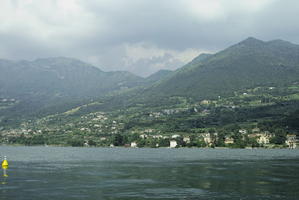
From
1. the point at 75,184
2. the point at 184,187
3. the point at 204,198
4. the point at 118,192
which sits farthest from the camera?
the point at 75,184

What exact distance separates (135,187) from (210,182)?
1113cm

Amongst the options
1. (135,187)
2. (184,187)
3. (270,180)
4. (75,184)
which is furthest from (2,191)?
(270,180)

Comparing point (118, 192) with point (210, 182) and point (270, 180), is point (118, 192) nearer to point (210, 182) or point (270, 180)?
point (210, 182)

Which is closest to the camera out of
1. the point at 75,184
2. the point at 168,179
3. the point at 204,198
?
the point at 204,198

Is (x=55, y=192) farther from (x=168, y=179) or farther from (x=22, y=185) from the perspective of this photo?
(x=168, y=179)

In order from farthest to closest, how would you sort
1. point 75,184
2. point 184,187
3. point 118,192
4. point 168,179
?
1. point 168,179
2. point 75,184
3. point 184,187
4. point 118,192

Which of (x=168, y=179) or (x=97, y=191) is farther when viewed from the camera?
(x=168, y=179)

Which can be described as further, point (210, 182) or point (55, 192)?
point (210, 182)

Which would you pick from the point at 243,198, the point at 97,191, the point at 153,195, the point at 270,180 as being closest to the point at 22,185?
the point at 97,191

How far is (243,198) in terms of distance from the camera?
4222cm

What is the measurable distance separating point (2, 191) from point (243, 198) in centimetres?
2691

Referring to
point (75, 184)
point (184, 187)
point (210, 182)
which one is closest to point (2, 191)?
point (75, 184)

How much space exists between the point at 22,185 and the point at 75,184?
676cm

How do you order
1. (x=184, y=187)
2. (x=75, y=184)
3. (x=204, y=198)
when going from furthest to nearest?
(x=75, y=184), (x=184, y=187), (x=204, y=198)
